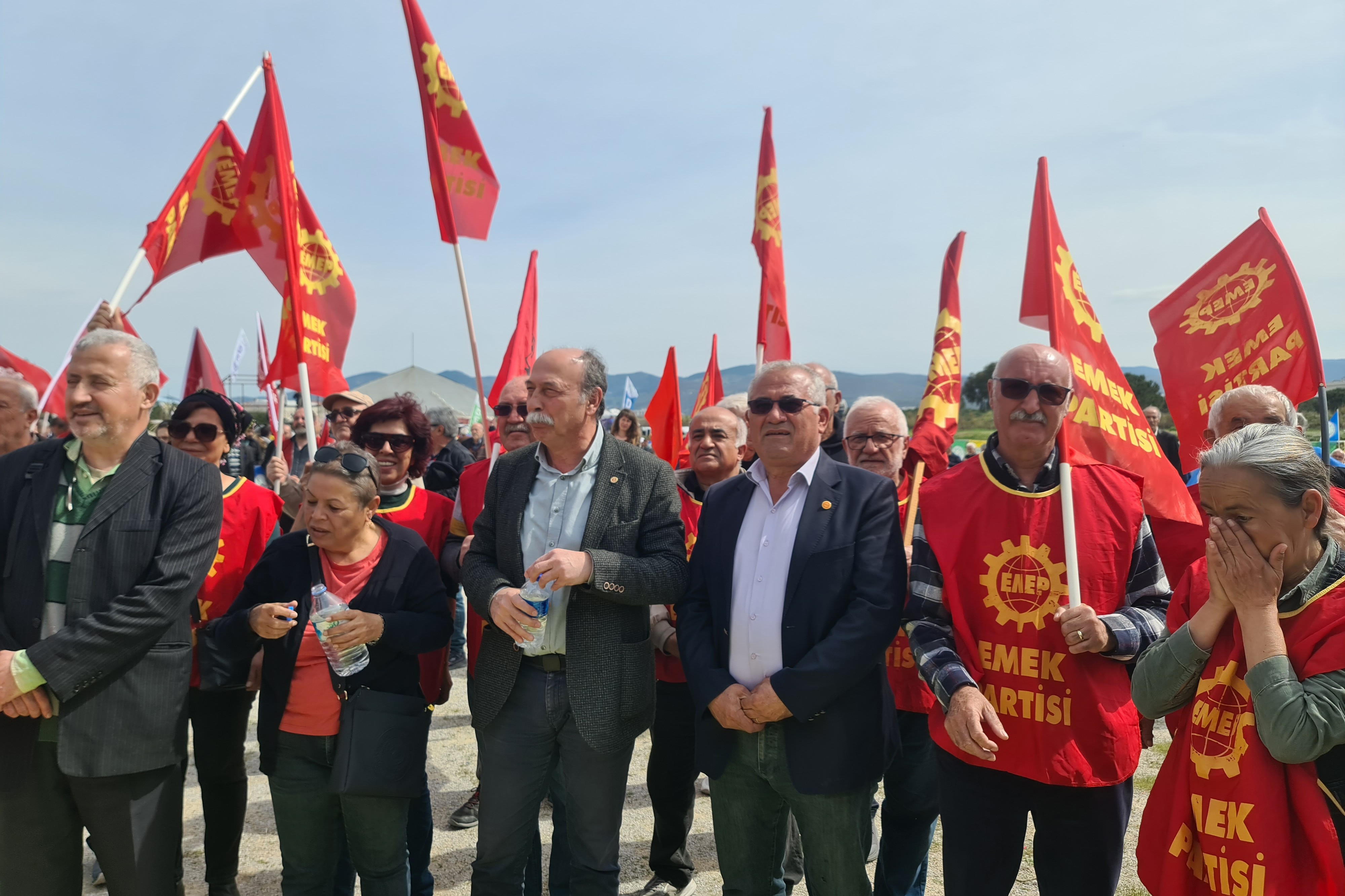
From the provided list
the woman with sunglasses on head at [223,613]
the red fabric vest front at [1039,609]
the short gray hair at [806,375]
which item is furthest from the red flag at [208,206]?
the red fabric vest front at [1039,609]

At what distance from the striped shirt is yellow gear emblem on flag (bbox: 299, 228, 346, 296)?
4.03 meters

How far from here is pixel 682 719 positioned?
396cm

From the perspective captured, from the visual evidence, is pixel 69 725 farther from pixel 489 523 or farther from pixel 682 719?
pixel 682 719

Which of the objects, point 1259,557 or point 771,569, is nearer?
point 1259,557

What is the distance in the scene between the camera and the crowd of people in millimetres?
2633

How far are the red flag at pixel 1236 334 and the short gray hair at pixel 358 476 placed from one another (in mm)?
3891

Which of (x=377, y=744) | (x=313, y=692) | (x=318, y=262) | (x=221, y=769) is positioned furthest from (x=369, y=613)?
(x=318, y=262)

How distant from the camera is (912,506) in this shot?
4004 millimetres

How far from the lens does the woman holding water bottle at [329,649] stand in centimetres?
306

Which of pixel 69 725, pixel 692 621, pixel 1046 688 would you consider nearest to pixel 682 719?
pixel 692 621

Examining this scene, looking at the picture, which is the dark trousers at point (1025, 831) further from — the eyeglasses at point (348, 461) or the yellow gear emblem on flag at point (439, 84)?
the yellow gear emblem on flag at point (439, 84)

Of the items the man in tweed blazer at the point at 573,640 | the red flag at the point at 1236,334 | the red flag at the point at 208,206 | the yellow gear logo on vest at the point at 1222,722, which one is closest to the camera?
the yellow gear logo on vest at the point at 1222,722

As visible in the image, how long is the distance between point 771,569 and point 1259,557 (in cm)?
141

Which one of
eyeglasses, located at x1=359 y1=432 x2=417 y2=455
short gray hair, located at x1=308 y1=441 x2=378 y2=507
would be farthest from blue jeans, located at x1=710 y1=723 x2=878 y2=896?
eyeglasses, located at x1=359 y1=432 x2=417 y2=455
